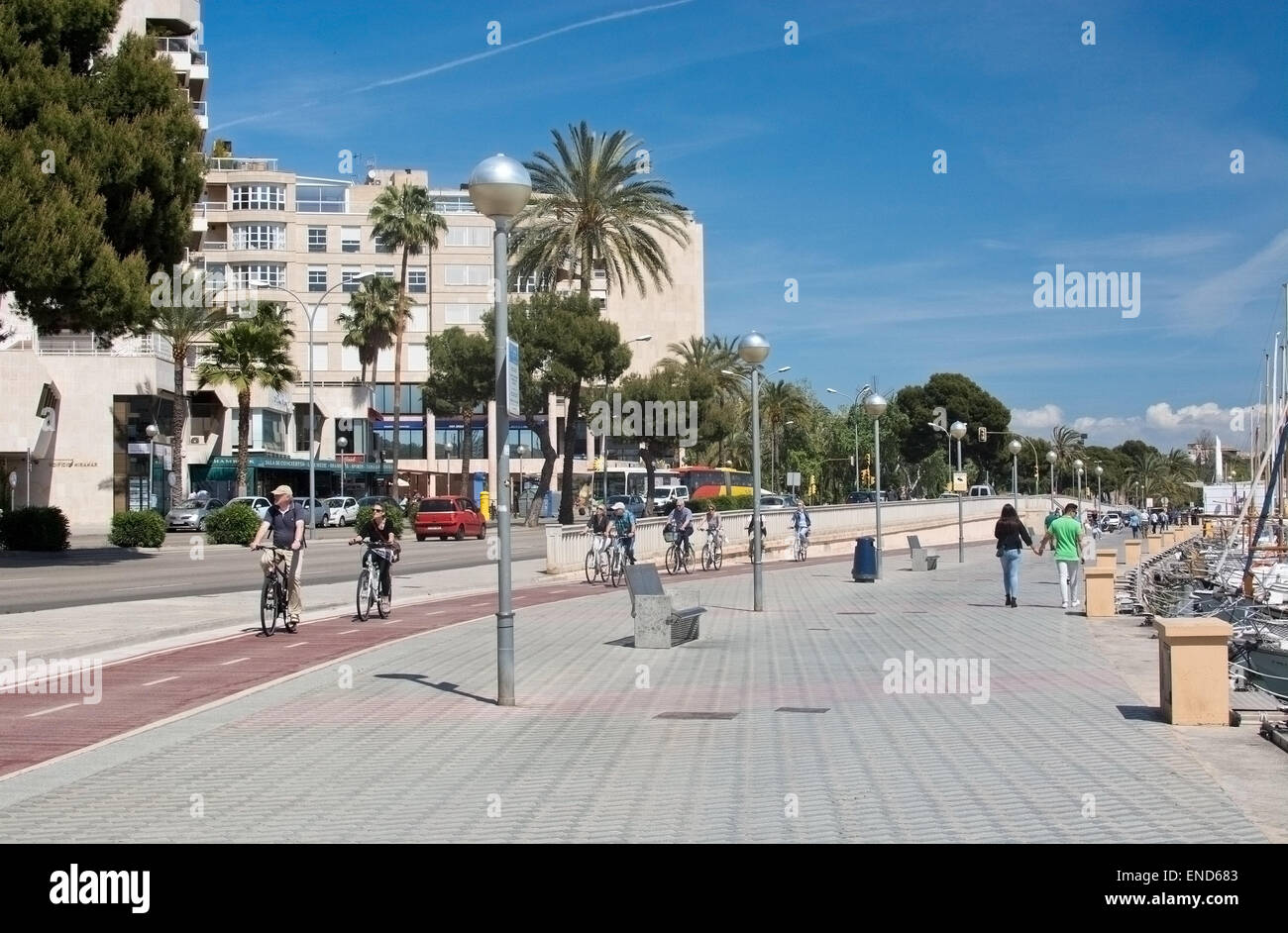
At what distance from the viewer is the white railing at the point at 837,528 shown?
32.7 metres

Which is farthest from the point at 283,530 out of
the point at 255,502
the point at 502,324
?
the point at 255,502

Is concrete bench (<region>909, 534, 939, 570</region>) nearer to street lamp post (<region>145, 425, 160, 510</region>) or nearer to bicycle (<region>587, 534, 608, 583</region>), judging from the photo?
bicycle (<region>587, 534, 608, 583</region>)

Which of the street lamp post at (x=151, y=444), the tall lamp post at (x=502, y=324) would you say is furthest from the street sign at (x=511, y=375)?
the street lamp post at (x=151, y=444)

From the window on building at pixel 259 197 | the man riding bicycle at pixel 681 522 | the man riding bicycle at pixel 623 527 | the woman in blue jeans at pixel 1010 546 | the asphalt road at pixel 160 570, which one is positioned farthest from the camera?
the window on building at pixel 259 197

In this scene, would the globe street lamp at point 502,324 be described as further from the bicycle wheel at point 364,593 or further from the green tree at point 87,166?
the green tree at point 87,166

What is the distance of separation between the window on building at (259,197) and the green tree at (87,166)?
5736 cm

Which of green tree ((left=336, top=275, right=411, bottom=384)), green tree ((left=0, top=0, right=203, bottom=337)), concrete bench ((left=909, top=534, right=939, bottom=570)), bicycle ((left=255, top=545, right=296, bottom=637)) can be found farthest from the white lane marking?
green tree ((left=336, top=275, right=411, bottom=384))

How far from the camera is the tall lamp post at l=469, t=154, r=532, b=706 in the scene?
458 inches

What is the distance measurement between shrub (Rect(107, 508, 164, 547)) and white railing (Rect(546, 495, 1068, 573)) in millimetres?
17057

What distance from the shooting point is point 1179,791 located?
8.07 m

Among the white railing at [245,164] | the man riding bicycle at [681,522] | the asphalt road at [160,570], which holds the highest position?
the white railing at [245,164]

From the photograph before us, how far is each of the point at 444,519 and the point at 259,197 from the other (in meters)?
43.4
